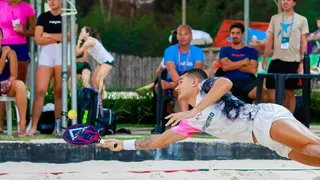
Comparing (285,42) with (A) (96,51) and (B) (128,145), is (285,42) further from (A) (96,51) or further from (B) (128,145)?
(A) (96,51)

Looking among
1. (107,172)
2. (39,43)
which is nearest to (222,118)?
(107,172)

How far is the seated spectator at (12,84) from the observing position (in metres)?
10.1

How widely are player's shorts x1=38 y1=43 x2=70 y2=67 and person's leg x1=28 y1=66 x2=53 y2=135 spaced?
0.07 m

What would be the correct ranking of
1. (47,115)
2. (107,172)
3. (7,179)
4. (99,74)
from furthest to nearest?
(99,74), (47,115), (107,172), (7,179)

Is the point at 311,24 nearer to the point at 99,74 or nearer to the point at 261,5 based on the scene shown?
the point at 261,5

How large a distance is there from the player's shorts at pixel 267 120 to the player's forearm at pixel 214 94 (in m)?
0.36

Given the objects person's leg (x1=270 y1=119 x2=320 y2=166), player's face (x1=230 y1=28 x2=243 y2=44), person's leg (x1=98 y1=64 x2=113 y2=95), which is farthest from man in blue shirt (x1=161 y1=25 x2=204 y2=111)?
person's leg (x1=270 y1=119 x2=320 y2=166)

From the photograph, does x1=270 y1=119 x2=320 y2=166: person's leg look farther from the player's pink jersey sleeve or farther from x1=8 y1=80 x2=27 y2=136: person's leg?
x1=8 y1=80 x2=27 y2=136: person's leg

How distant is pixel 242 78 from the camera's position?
10.8 metres

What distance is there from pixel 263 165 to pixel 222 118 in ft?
9.85

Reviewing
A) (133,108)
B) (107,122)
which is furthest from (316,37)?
(107,122)

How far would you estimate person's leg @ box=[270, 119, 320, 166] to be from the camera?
607cm

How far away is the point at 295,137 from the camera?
6.06m

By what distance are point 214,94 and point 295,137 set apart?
0.69m
